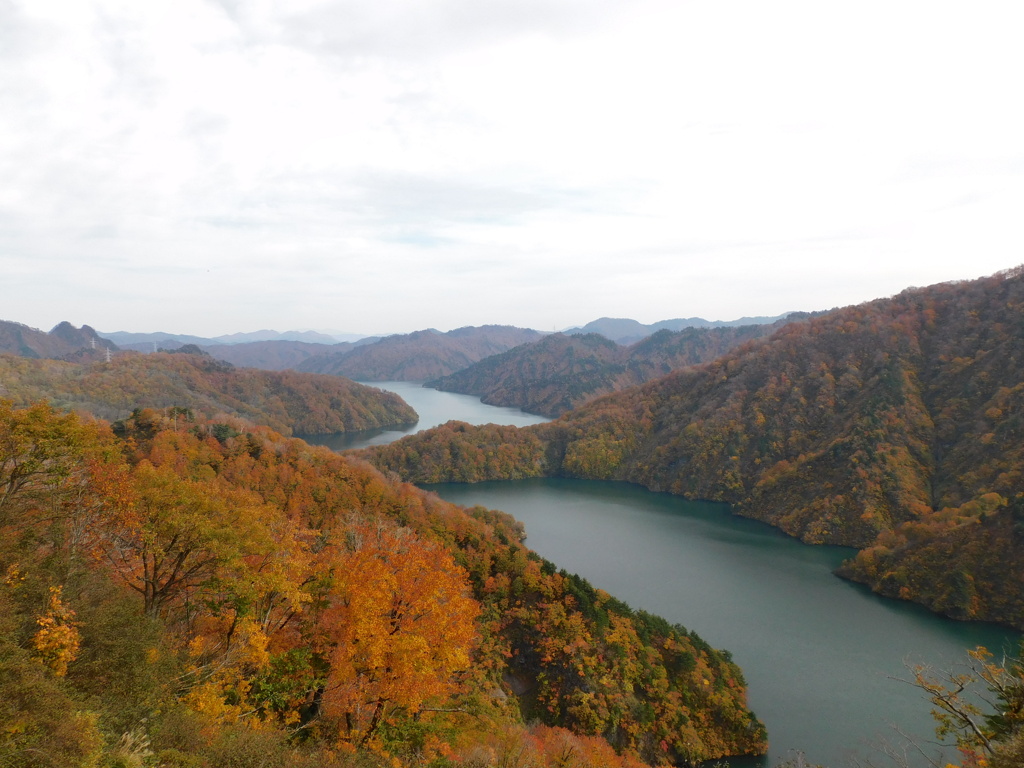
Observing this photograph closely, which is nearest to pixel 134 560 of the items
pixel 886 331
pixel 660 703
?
pixel 660 703

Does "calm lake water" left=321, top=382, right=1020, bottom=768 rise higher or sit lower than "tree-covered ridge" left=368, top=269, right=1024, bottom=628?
lower

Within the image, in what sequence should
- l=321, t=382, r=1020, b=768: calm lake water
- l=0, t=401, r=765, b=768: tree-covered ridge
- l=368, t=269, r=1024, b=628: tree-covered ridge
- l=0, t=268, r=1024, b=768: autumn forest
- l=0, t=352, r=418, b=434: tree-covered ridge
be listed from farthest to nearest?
l=0, t=352, r=418, b=434: tree-covered ridge
l=368, t=269, r=1024, b=628: tree-covered ridge
l=321, t=382, r=1020, b=768: calm lake water
l=0, t=268, r=1024, b=768: autumn forest
l=0, t=401, r=765, b=768: tree-covered ridge

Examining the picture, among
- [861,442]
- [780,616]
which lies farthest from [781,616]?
[861,442]

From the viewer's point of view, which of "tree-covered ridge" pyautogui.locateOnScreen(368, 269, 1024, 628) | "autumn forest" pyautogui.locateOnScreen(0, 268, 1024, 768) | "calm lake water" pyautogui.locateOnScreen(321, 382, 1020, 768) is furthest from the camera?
"tree-covered ridge" pyautogui.locateOnScreen(368, 269, 1024, 628)

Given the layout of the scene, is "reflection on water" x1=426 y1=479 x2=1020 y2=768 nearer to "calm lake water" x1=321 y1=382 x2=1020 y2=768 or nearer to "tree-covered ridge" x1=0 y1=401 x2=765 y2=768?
"calm lake water" x1=321 y1=382 x2=1020 y2=768

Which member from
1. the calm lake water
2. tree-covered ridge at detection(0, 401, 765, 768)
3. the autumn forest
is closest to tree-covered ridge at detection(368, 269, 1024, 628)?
the autumn forest

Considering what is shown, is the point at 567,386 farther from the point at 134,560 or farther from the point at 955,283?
the point at 134,560

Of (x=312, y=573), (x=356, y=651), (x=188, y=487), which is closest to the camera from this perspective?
(x=356, y=651)
